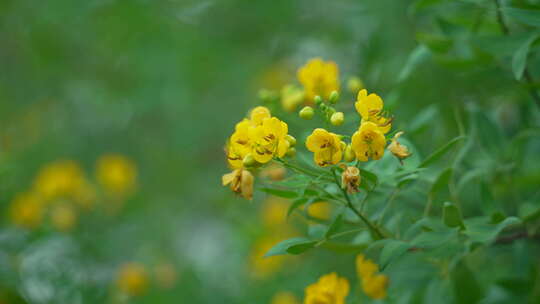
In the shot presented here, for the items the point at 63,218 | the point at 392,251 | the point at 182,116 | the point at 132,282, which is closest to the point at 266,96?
the point at 392,251

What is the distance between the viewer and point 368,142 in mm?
1001

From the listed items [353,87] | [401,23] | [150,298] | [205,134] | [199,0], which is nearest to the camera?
[353,87]

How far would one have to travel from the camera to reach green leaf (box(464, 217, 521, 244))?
104 centimetres

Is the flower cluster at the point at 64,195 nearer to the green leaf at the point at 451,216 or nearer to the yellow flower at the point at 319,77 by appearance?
the yellow flower at the point at 319,77

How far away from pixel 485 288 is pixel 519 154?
1.13 feet

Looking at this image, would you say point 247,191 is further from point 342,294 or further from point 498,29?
point 498,29

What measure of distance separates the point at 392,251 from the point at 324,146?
0.22 m

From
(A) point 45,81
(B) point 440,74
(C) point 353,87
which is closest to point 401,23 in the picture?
(B) point 440,74

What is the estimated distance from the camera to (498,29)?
144 centimetres

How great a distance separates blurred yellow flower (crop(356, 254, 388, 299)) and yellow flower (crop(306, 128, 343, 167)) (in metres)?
0.32

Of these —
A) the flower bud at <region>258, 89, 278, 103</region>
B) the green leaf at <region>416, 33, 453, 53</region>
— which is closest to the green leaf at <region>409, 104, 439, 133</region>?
the green leaf at <region>416, 33, 453, 53</region>

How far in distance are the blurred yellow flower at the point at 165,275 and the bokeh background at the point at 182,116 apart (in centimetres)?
1

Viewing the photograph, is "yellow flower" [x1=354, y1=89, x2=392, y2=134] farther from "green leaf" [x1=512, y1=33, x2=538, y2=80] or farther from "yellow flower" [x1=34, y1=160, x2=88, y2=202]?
"yellow flower" [x1=34, y1=160, x2=88, y2=202]

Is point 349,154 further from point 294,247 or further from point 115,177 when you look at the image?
point 115,177
